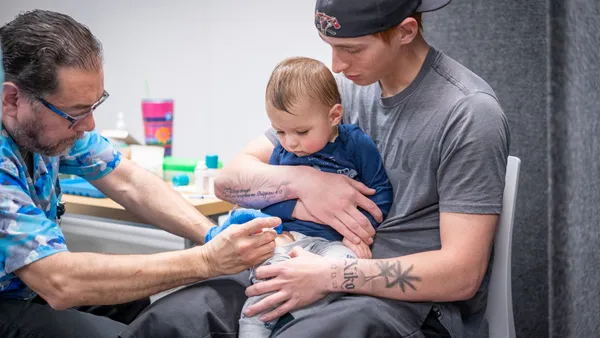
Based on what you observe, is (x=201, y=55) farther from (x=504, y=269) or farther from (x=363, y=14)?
(x=504, y=269)

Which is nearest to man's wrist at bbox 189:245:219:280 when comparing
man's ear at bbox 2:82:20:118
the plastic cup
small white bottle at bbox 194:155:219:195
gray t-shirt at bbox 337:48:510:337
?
gray t-shirt at bbox 337:48:510:337

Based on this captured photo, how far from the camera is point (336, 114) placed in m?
1.62

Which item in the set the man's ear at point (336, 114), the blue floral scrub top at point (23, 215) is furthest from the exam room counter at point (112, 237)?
the man's ear at point (336, 114)

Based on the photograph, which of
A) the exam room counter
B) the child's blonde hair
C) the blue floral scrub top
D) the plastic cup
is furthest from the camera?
the exam room counter

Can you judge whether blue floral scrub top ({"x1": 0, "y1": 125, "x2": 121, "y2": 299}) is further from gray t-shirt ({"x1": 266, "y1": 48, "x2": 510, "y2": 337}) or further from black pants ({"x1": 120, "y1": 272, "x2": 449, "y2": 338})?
gray t-shirt ({"x1": 266, "y1": 48, "x2": 510, "y2": 337})

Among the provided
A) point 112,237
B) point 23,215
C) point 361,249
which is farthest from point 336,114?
point 112,237

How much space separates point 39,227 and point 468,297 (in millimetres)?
1021

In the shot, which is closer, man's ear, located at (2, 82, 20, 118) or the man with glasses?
the man with glasses

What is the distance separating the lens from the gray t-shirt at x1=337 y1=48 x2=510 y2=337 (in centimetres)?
140

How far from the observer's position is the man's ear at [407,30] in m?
1.51

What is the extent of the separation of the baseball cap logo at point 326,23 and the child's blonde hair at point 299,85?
101 millimetres

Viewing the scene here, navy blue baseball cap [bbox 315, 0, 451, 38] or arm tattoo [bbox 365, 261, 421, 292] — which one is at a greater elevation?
navy blue baseball cap [bbox 315, 0, 451, 38]

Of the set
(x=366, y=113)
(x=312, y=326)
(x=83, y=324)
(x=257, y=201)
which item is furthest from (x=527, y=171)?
(x=83, y=324)

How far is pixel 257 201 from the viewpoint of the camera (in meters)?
1.69
